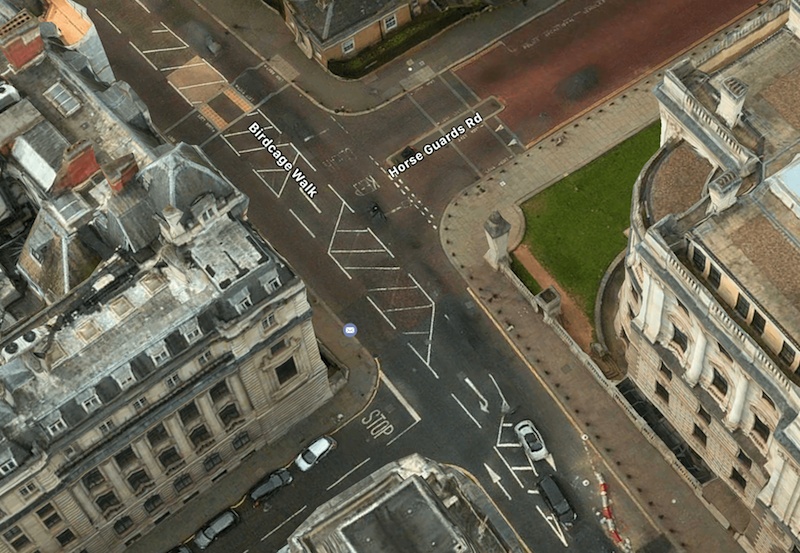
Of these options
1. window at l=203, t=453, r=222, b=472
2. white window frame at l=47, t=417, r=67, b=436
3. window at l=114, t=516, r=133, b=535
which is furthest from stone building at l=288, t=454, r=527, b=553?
window at l=114, t=516, r=133, b=535

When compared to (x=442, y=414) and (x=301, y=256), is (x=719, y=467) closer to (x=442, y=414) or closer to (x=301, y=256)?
(x=442, y=414)

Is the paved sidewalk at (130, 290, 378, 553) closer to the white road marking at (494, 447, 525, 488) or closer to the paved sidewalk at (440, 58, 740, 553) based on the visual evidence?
the white road marking at (494, 447, 525, 488)

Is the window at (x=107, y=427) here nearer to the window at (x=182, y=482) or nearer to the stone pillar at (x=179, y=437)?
the stone pillar at (x=179, y=437)

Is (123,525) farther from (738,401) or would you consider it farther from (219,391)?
(738,401)

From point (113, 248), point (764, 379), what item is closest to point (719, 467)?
point (764, 379)

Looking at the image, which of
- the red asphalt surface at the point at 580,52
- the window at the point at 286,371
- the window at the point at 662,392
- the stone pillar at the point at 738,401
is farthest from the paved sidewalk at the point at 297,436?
the stone pillar at the point at 738,401

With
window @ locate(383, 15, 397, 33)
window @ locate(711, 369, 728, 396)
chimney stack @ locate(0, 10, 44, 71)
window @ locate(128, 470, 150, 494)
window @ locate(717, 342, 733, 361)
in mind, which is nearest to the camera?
window @ locate(717, 342, 733, 361)

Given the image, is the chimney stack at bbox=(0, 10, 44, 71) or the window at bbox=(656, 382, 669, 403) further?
the window at bbox=(656, 382, 669, 403)

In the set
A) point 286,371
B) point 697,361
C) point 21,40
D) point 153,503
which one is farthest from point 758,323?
point 21,40
